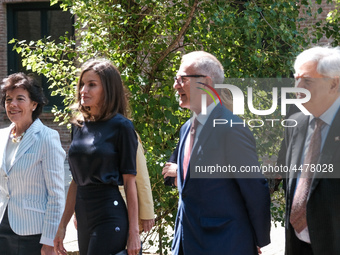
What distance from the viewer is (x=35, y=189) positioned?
4.05 meters

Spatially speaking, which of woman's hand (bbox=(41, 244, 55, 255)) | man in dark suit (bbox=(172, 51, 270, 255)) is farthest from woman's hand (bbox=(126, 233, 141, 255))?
woman's hand (bbox=(41, 244, 55, 255))

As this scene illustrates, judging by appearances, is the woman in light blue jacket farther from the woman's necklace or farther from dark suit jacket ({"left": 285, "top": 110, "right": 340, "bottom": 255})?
dark suit jacket ({"left": 285, "top": 110, "right": 340, "bottom": 255})

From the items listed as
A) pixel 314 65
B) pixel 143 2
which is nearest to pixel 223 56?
pixel 143 2

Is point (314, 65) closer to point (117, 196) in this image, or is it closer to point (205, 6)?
point (117, 196)

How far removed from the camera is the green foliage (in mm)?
5527

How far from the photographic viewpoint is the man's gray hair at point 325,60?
3154mm

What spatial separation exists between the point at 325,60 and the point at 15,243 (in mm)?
2259

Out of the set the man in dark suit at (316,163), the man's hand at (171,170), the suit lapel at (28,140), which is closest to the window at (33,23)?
the suit lapel at (28,140)

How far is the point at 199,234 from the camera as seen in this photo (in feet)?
10.7

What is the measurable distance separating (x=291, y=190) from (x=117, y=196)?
1.01m

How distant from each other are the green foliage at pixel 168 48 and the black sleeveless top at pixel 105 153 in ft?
5.71

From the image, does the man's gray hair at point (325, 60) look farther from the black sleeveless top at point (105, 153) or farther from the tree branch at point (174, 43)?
the tree branch at point (174, 43)

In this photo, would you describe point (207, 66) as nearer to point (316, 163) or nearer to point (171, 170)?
point (171, 170)

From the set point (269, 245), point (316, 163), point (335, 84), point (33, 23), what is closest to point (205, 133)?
point (316, 163)
